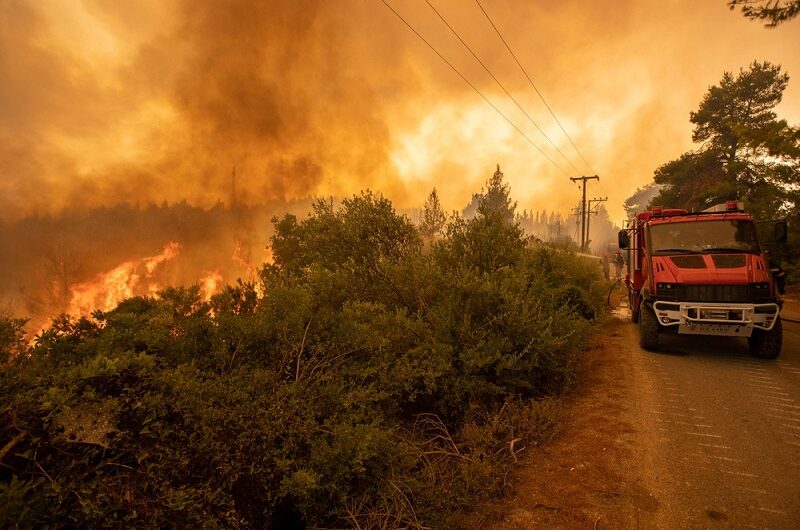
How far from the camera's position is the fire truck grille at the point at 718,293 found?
24.7 feet

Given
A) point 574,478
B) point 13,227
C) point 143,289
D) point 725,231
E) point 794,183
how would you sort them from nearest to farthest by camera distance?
point 574,478 → point 725,231 → point 794,183 → point 143,289 → point 13,227

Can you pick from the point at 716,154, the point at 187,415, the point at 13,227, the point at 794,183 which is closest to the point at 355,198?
the point at 187,415

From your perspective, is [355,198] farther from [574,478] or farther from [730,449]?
[730,449]

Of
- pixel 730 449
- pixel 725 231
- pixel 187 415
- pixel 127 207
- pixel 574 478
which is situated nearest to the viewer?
pixel 187 415

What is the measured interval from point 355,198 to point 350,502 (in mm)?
7278

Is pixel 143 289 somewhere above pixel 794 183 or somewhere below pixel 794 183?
below

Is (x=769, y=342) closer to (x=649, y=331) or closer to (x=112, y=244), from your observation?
(x=649, y=331)

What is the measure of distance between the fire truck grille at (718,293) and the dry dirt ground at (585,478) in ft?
9.66

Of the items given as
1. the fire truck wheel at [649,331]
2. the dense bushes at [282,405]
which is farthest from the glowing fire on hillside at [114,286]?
the fire truck wheel at [649,331]

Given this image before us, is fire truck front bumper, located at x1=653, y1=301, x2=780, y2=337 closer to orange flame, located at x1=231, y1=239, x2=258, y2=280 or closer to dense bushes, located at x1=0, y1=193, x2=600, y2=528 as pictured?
dense bushes, located at x1=0, y1=193, x2=600, y2=528

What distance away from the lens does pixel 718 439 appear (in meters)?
4.66

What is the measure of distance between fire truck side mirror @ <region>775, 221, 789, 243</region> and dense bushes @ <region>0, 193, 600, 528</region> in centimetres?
481

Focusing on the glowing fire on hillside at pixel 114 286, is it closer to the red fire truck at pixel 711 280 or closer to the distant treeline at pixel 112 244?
the distant treeline at pixel 112 244

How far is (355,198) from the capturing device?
9508mm
